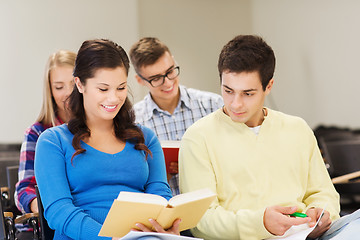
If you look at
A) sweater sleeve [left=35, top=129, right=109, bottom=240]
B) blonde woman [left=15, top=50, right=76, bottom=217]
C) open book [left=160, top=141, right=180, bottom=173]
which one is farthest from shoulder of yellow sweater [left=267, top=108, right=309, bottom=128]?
blonde woman [left=15, top=50, right=76, bottom=217]

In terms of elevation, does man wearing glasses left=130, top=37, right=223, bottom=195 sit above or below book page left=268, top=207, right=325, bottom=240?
above

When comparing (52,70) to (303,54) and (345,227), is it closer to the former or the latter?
(345,227)

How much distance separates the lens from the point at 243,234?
1.92 m

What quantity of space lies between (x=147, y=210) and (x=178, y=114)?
5.01 ft

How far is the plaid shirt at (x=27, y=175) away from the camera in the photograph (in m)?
2.66

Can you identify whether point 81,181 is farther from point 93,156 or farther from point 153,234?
point 153,234

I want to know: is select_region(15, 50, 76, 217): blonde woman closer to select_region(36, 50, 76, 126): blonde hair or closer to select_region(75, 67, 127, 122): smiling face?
select_region(36, 50, 76, 126): blonde hair

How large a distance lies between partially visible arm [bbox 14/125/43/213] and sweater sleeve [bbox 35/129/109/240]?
2.56 ft

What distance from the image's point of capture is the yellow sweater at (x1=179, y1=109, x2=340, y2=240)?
2.04 m

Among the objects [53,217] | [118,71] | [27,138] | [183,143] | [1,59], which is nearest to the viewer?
[53,217]

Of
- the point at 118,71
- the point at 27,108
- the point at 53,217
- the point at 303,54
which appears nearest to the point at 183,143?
the point at 118,71

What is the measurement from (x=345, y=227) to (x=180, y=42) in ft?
13.6

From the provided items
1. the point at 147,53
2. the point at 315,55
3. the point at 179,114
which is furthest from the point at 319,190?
the point at 315,55

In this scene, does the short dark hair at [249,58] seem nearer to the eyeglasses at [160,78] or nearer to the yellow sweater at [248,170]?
the yellow sweater at [248,170]
